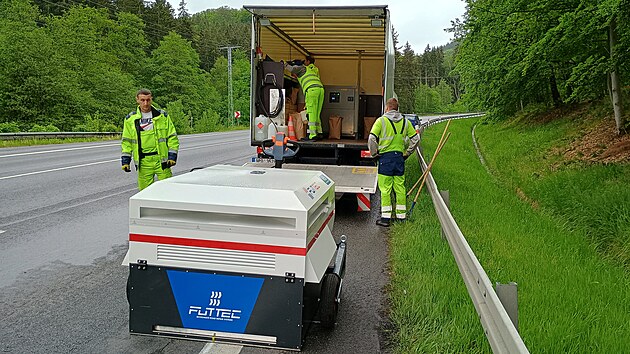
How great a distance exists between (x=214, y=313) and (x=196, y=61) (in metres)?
62.4

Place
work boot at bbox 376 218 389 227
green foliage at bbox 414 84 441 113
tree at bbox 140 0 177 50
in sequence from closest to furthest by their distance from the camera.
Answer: work boot at bbox 376 218 389 227
tree at bbox 140 0 177 50
green foliage at bbox 414 84 441 113

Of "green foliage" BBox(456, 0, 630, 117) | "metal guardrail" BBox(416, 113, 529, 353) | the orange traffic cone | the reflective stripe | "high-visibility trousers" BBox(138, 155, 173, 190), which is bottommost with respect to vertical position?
"metal guardrail" BBox(416, 113, 529, 353)

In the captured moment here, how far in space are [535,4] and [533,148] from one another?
900 cm

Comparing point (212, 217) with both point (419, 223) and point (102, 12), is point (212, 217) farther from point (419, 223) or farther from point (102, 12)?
point (102, 12)

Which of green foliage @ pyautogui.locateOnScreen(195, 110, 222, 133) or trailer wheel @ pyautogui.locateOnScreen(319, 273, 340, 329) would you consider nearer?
trailer wheel @ pyautogui.locateOnScreen(319, 273, 340, 329)

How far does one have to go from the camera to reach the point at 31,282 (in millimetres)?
5348

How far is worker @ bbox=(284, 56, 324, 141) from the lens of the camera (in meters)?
11.6

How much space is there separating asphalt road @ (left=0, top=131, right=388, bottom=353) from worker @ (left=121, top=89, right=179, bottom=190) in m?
0.98

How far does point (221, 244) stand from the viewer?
372cm

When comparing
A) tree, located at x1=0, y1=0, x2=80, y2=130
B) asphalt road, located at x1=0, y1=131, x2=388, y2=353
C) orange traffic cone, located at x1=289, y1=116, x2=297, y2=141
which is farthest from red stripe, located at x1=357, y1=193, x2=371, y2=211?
tree, located at x1=0, y1=0, x2=80, y2=130

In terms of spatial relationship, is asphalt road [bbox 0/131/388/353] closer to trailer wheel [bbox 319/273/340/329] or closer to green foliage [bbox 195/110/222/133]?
trailer wheel [bbox 319/273/340/329]

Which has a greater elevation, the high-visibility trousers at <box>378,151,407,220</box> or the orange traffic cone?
the orange traffic cone

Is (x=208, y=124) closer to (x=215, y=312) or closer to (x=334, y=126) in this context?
(x=334, y=126)

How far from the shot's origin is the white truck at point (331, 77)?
9.96 m
